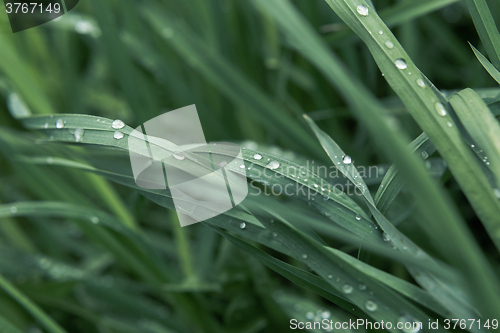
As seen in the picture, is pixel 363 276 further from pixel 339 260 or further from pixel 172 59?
pixel 172 59

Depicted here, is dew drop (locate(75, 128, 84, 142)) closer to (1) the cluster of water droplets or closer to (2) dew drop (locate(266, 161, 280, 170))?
(2) dew drop (locate(266, 161, 280, 170))

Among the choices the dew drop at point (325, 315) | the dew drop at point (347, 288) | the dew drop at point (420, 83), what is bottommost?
the dew drop at point (325, 315)

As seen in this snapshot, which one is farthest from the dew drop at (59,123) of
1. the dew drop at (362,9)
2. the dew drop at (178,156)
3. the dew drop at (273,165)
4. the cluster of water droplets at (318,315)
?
the cluster of water droplets at (318,315)

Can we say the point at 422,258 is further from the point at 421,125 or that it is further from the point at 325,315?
the point at 325,315

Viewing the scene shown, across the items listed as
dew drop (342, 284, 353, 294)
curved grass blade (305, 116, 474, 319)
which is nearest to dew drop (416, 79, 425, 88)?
curved grass blade (305, 116, 474, 319)

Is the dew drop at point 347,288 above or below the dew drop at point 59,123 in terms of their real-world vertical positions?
below

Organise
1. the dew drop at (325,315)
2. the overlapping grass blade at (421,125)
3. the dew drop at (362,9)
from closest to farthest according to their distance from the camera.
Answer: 1. the overlapping grass blade at (421,125)
2. the dew drop at (362,9)
3. the dew drop at (325,315)

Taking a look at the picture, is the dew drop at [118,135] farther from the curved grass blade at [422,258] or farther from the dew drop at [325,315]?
the dew drop at [325,315]

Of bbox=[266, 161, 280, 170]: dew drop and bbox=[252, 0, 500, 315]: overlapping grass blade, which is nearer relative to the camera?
bbox=[252, 0, 500, 315]: overlapping grass blade

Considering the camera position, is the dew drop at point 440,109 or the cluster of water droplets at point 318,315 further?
the cluster of water droplets at point 318,315
